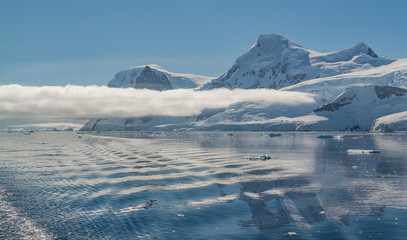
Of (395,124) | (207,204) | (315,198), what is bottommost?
(207,204)

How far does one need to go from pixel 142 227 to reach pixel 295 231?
9.73 m

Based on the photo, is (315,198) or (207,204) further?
(315,198)

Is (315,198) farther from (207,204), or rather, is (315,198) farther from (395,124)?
(395,124)

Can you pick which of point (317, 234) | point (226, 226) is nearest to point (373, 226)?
point (317, 234)

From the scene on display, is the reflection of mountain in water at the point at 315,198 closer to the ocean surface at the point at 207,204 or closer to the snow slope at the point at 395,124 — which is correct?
the ocean surface at the point at 207,204

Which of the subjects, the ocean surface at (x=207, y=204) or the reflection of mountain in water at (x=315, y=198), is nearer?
the ocean surface at (x=207, y=204)

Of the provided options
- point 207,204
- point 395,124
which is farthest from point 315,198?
point 395,124

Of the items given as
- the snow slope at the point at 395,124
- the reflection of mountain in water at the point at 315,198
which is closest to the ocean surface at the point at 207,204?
the reflection of mountain in water at the point at 315,198

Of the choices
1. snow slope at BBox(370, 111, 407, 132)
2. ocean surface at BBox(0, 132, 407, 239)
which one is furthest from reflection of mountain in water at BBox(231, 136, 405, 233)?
snow slope at BBox(370, 111, 407, 132)

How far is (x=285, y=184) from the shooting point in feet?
123

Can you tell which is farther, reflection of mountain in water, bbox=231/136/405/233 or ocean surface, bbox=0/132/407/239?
reflection of mountain in water, bbox=231/136/405/233

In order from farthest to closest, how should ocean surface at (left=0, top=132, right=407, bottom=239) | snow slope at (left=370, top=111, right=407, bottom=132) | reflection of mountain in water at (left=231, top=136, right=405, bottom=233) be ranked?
snow slope at (left=370, top=111, right=407, bottom=132)
reflection of mountain in water at (left=231, top=136, right=405, bottom=233)
ocean surface at (left=0, top=132, right=407, bottom=239)

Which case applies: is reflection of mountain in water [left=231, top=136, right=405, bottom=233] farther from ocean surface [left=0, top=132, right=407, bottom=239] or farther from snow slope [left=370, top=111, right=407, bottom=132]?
snow slope [left=370, top=111, right=407, bottom=132]

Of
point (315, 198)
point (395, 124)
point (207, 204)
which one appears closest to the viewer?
point (207, 204)
